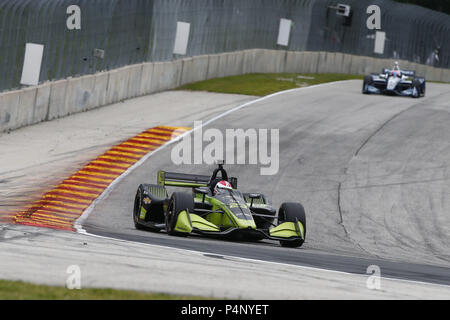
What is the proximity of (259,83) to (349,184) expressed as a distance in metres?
16.8

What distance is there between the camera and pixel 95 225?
14.6m

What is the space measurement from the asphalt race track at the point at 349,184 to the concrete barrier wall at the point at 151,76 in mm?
4628

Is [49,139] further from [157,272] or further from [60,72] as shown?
[157,272]

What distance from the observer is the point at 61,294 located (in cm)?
786

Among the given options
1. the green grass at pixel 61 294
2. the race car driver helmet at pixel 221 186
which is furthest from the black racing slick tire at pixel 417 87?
the green grass at pixel 61 294

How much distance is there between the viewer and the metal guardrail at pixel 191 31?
2541 cm

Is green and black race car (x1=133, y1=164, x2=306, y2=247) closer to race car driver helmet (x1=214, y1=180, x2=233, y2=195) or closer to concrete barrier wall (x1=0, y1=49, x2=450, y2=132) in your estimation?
race car driver helmet (x1=214, y1=180, x2=233, y2=195)

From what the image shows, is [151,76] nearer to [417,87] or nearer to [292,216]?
[417,87]

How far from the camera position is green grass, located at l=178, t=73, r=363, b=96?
114 ft

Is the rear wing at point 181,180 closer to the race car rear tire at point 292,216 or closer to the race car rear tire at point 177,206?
the race car rear tire at point 177,206

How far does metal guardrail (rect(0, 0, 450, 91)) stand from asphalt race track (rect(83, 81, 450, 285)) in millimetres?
5217

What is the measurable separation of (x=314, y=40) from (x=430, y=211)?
92.5ft

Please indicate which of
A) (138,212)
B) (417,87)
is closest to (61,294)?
(138,212)
